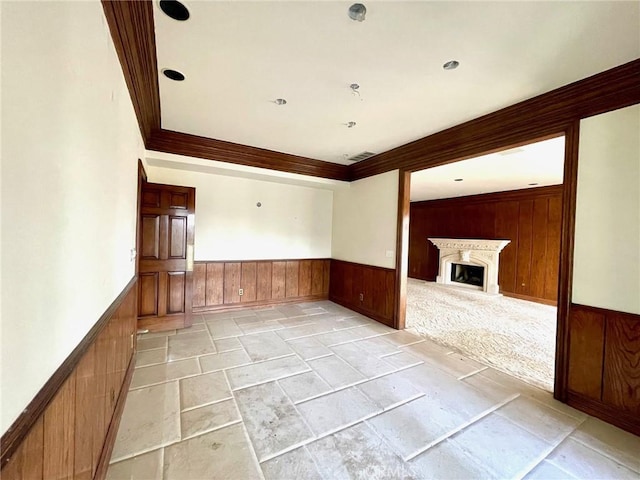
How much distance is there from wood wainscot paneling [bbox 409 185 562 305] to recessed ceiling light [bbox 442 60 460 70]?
220 inches

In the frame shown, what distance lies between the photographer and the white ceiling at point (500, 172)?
13.0 feet

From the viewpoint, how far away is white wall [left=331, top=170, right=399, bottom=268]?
445 cm

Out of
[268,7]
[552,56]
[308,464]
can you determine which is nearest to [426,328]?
[308,464]

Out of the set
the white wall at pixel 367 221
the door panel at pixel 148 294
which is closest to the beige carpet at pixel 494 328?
the white wall at pixel 367 221

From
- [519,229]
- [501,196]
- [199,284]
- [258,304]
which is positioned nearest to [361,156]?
[258,304]

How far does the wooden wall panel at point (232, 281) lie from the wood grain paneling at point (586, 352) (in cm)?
463

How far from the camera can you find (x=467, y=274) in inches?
331

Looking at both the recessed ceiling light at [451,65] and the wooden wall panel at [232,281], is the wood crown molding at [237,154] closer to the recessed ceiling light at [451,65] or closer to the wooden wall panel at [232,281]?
the wooden wall panel at [232,281]

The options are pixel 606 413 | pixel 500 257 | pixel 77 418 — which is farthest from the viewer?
pixel 500 257

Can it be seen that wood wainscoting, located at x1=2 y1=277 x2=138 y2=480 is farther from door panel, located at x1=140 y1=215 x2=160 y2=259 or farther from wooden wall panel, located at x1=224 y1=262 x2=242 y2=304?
wooden wall panel, located at x1=224 y1=262 x2=242 y2=304

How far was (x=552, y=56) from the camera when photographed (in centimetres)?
200

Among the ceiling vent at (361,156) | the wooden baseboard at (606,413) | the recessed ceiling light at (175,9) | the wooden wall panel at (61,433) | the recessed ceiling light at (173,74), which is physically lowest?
the wooden baseboard at (606,413)

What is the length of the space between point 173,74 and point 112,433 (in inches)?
113

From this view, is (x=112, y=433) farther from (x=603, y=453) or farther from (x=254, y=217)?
(x=254, y=217)
